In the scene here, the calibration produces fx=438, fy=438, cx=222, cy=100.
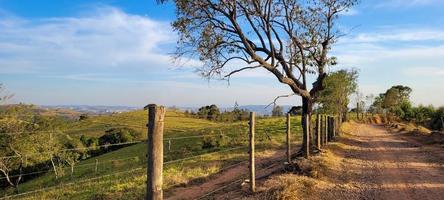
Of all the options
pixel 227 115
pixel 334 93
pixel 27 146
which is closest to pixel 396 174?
pixel 27 146

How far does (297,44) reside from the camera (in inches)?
723

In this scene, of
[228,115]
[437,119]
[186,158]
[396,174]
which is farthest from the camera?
[437,119]

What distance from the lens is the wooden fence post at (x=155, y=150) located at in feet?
20.4

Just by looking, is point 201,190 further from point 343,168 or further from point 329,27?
point 329,27

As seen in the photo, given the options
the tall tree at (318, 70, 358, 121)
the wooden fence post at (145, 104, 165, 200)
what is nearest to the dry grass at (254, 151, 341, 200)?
the wooden fence post at (145, 104, 165, 200)

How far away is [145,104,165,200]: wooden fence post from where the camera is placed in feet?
20.4

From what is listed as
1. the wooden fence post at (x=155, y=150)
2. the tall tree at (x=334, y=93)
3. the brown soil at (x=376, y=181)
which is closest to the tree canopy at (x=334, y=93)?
the tall tree at (x=334, y=93)

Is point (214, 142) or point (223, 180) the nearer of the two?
point (223, 180)

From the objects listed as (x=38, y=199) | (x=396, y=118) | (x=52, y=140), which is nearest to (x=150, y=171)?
(x=38, y=199)

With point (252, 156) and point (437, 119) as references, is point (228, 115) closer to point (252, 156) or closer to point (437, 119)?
point (252, 156)

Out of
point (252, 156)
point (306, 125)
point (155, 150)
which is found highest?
point (306, 125)

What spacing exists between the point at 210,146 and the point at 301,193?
22.4 metres

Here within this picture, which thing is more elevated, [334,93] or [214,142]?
[334,93]

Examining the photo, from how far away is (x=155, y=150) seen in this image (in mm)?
6305
